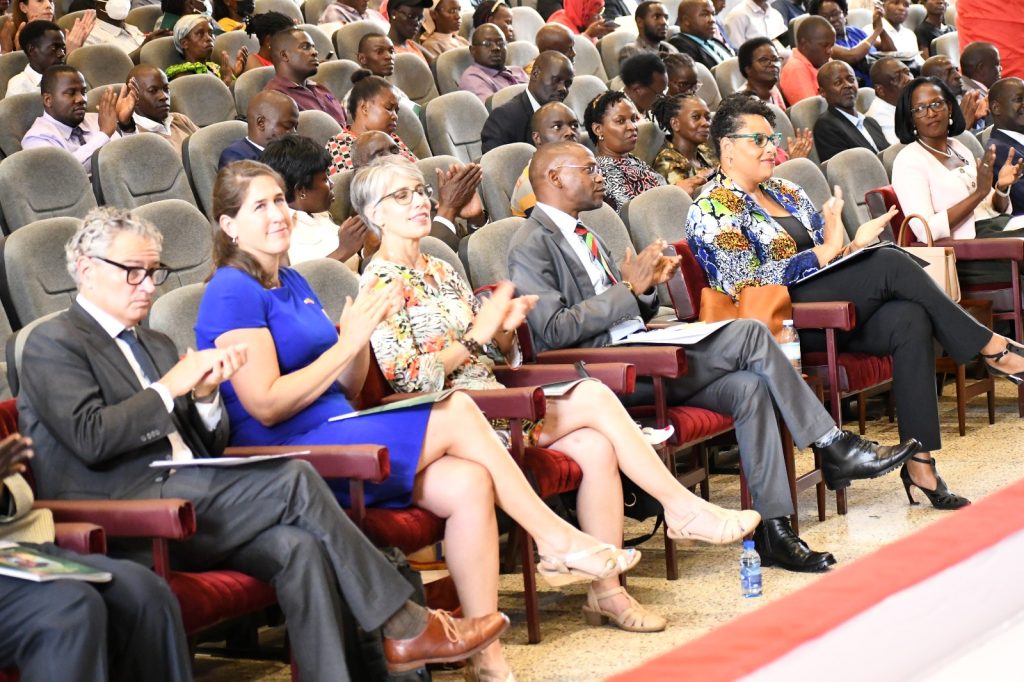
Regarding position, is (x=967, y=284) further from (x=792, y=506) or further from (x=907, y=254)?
(x=792, y=506)

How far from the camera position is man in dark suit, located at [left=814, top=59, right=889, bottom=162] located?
694cm

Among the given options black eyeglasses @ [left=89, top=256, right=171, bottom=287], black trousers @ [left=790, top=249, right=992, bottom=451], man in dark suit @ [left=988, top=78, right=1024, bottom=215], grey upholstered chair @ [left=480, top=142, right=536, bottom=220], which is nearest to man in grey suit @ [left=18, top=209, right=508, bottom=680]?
black eyeglasses @ [left=89, top=256, right=171, bottom=287]

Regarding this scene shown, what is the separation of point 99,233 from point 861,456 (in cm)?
213

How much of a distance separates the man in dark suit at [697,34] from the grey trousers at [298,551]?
21.4ft

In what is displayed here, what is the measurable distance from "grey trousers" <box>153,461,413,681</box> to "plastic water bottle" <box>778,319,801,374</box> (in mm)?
1772

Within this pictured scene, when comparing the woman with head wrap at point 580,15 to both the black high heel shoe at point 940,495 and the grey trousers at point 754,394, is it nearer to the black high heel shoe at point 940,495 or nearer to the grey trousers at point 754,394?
the black high heel shoe at point 940,495

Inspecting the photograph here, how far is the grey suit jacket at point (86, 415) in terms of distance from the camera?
2471mm

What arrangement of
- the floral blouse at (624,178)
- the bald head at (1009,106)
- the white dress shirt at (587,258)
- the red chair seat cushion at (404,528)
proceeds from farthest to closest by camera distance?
the bald head at (1009,106) < the floral blouse at (624,178) < the white dress shirt at (587,258) < the red chair seat cushion at (404,528)

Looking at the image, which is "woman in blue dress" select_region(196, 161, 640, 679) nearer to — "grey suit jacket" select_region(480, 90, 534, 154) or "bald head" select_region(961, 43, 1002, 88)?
"grey suit jacket" select_region(480, 90, 534, 154)

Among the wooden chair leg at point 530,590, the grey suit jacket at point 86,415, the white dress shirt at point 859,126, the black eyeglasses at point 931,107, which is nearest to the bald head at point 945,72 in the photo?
the white dress shirt at point 859,126

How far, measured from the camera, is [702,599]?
3373mm

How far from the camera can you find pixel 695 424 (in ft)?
→ 11.8

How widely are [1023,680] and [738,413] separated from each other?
9.13 ft

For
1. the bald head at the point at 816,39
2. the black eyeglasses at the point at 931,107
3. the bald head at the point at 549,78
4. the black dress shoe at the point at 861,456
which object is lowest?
the black dress shoe at the point at 861,456
